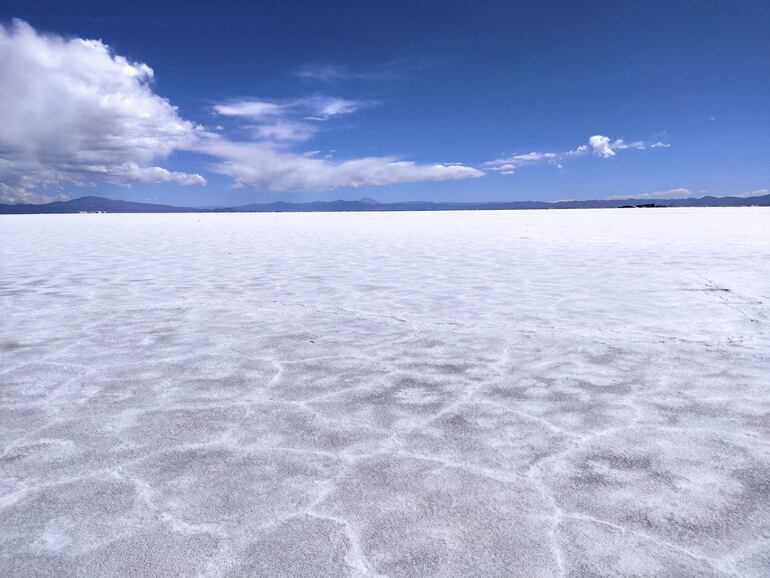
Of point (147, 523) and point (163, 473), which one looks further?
point (163, 473)

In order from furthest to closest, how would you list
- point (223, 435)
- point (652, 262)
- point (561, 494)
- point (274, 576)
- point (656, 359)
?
1. point (652, 262)
2. point (656, 359)
3. point (223, 435)
4. point (561, 494)
5. point (274, 576)

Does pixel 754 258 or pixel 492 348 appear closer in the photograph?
pixel 492 348

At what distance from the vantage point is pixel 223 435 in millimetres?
2482

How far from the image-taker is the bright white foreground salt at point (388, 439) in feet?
5.44

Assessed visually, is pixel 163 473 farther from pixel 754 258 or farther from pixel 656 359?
pixel 754 258

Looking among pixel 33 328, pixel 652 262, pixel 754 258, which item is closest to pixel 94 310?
pixel 33 328

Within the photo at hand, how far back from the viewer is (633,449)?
230 centimetres

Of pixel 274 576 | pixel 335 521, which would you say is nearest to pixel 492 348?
pixel 335 521

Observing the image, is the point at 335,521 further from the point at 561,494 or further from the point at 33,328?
the point at 33,328

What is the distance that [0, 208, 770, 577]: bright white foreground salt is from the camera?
166 cm

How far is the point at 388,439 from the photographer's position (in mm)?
2420

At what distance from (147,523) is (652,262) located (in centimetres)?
910

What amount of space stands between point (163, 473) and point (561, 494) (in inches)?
60.8

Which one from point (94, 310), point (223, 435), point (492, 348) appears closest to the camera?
point (223, 435)
